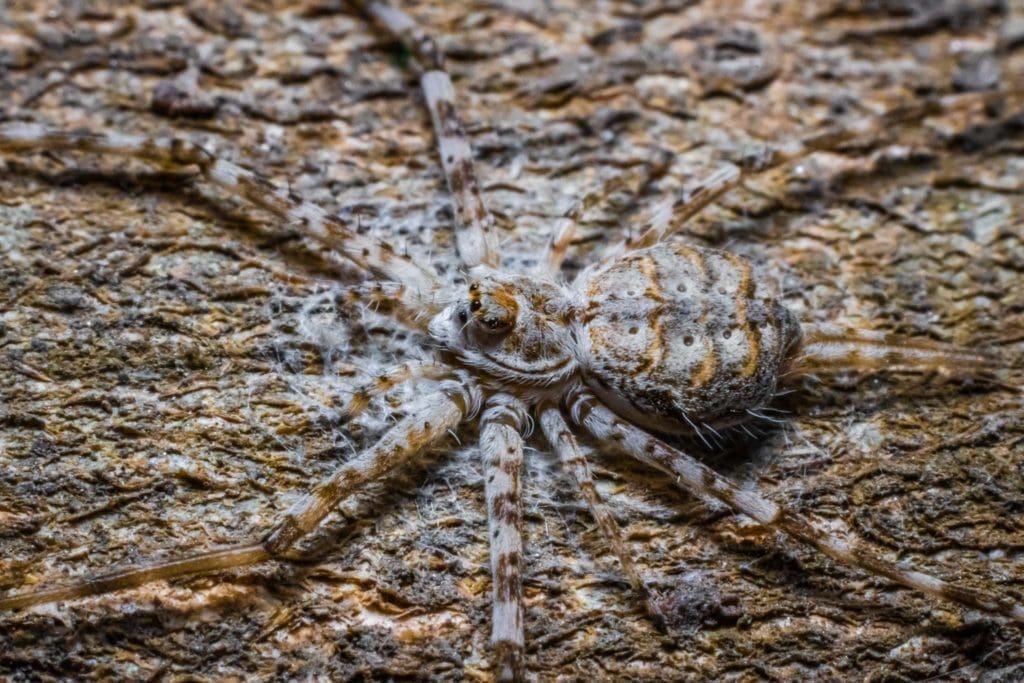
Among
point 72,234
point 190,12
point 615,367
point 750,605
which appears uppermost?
point 190,12

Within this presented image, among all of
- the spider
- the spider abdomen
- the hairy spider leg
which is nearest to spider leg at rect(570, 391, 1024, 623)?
the spider

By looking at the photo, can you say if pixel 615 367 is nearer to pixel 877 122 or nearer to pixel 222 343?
pixel 222 343

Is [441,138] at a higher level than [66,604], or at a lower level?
higher

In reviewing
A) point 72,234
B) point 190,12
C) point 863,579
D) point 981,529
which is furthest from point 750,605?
point 190,12

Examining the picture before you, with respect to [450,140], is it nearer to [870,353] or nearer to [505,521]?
[505,521]

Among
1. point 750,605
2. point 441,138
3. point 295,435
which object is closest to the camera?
point 750,605

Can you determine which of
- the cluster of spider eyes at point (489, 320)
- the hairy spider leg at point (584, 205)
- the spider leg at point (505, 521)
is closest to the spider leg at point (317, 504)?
the spider leg at point (505, 521)
